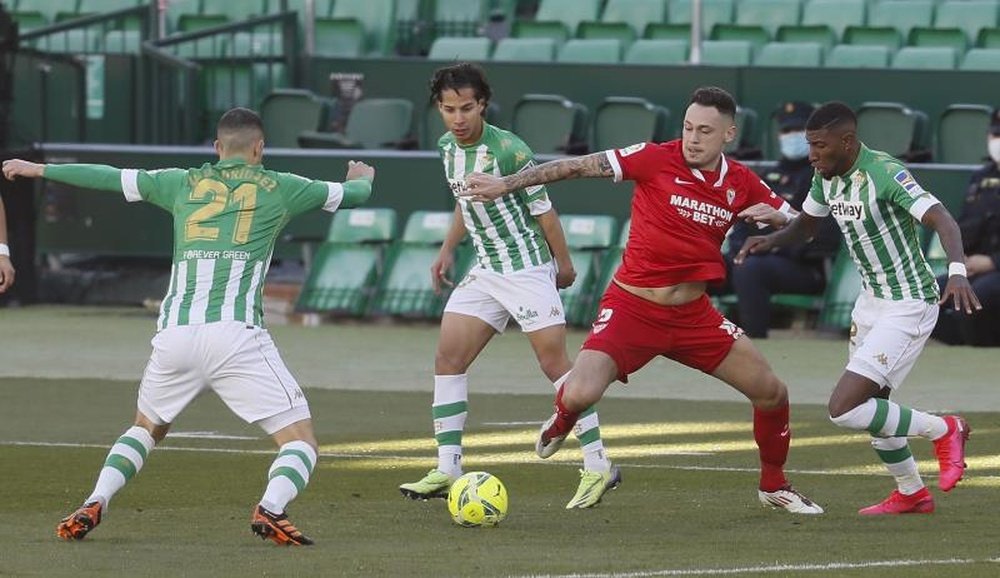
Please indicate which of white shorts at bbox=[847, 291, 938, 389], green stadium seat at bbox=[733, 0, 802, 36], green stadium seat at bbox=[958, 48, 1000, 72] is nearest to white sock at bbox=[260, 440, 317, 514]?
white shorts at bbox=[847, 291, 938, 389]

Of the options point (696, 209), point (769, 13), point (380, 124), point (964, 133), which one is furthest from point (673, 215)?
point (769, 13)

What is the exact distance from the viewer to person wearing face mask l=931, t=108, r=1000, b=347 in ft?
60.8

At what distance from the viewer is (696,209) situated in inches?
392

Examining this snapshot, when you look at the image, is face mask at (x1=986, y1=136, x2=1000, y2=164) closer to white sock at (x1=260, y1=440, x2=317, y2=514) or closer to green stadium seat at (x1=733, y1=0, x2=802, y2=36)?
green stadium seat at (x1=733, y1=0, x2=802, y2=36)

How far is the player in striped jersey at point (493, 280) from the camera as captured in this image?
10.9 m

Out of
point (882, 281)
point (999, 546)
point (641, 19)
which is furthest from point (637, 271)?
point (641, 19)

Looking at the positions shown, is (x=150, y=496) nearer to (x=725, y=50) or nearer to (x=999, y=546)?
(x=999, y=546)

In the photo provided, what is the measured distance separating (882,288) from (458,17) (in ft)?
51.3

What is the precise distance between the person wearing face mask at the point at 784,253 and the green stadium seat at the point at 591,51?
4152 millimetres

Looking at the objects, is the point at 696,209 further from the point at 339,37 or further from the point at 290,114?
the point at 339,37

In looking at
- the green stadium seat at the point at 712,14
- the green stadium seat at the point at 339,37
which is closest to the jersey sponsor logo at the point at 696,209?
the green stadium seat at the point at 712,14

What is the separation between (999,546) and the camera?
8.97 metres

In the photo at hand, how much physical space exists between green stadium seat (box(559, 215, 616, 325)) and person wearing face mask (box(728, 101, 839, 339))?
1.48m

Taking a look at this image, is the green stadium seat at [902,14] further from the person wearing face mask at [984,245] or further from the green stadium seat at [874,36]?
the person wearing face mask at [984,245]
